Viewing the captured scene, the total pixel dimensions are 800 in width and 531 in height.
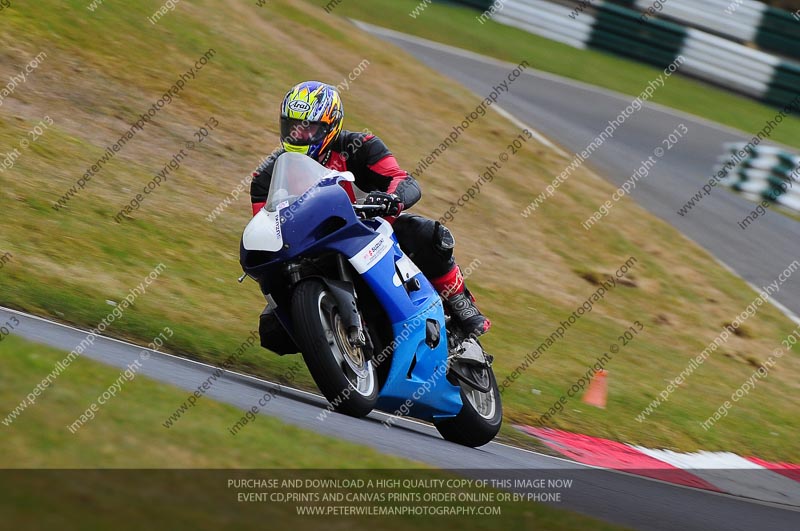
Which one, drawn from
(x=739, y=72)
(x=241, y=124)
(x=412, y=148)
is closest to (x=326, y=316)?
(x=241, y=124)

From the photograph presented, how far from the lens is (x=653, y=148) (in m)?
23.5

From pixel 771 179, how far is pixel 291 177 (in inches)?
703

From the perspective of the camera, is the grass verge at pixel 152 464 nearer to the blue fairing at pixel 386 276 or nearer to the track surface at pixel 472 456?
the track surface at pixel 472 456

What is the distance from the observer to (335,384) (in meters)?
6.57

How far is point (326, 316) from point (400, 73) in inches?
594

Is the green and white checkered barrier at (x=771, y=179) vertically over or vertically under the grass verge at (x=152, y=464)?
under

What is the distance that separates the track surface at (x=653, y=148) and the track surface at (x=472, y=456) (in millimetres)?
9734

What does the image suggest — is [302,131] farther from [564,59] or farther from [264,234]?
[564,59]

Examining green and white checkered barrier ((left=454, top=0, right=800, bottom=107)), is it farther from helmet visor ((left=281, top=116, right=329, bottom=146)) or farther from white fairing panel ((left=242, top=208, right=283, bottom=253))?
white fairing panel ((left=242, top=208, right=283, bottom=253))

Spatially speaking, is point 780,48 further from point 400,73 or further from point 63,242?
point 63,242

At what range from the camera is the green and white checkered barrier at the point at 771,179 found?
Result: 896 inches

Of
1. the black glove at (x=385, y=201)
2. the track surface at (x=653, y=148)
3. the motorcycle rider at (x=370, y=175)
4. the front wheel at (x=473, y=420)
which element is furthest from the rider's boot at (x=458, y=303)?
the track surface at (x=653, y=148)

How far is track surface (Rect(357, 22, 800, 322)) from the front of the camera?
1919cm

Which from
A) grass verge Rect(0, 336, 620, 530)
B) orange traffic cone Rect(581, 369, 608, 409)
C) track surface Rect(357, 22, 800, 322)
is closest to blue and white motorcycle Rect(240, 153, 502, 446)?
grass verge Rect(0, 336, 620, 530)
